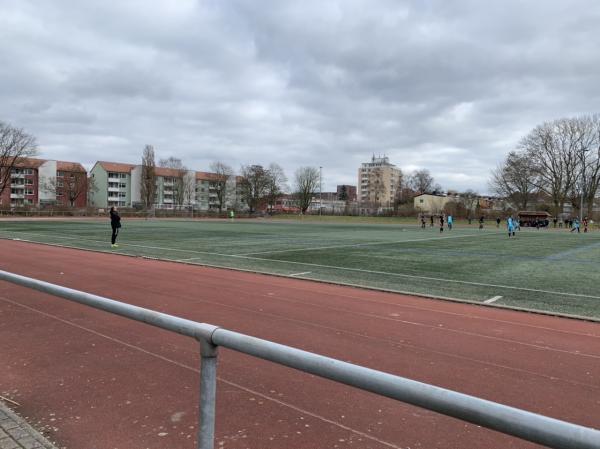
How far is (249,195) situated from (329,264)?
3745 inches

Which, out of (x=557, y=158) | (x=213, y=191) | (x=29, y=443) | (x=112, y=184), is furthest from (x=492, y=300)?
(x=213, y=191)

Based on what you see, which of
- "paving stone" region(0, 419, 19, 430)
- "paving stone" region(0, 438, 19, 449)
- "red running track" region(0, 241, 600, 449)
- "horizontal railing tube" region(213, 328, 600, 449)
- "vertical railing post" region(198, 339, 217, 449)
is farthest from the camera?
"red running track" region(0, 241, 600, 449)

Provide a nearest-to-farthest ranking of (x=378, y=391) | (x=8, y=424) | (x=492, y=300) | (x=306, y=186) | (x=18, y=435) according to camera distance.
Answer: (x=378, y=391), (x=18, y=435), (x=8, y=424), (x=492, y=300), (x=306, y=186)

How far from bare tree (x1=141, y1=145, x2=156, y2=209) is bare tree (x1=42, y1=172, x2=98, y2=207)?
18053 millimetres

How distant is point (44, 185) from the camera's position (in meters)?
110

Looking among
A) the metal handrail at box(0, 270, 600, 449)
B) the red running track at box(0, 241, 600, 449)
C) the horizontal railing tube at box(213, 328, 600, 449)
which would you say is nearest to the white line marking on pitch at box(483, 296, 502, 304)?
the red running track at box(0, 241, 600, 449)

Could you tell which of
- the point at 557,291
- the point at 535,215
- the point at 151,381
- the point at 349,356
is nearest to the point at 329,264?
the point at 557,291

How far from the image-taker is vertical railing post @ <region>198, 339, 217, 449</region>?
7.22ft

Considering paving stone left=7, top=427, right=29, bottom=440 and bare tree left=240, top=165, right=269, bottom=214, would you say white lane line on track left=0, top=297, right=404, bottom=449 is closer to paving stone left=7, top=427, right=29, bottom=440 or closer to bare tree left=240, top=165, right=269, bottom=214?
paving stone left=7, top=427, right=29, bottom=440

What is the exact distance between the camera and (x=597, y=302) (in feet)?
32.8

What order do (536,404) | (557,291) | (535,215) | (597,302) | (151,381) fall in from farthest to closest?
(535,215)
(557,291)
(597,302)
(151,381)
(536,404)

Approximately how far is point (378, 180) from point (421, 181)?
701 inches

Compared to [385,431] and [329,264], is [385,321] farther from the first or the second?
[329,264]

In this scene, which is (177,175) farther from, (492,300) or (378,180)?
(492,300)
